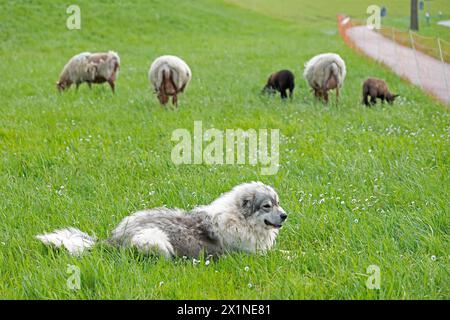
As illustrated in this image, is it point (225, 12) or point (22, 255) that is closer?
point (22, 255)

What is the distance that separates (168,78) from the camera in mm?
12844

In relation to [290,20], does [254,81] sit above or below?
below

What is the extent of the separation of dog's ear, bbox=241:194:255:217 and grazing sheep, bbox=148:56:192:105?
7415mm

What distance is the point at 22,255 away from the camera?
5164 millimetres

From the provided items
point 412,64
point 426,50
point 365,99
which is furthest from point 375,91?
point 426,50

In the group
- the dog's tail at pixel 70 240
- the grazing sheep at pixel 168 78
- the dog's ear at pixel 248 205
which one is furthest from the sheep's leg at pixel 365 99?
the dog's tail at pixel 70 240

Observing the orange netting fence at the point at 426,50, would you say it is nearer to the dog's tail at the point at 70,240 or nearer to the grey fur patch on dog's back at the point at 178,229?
the grey fur patch on dog's back at the point at 178,229

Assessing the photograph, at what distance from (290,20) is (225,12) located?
709 cm

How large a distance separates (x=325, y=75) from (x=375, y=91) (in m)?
1.29

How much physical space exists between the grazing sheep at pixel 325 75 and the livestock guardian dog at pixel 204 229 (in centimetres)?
812

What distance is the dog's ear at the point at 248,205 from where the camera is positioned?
18.6ft

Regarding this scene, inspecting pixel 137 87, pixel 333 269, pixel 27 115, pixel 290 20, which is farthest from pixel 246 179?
pixel 290 20

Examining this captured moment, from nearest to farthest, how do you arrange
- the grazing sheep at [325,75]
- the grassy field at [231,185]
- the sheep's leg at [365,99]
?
the grassy field at [231,185], the sheep's leg at [365,99], the grazing sheep at [325,75]

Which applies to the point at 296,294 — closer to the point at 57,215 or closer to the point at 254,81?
the point at 57,215
